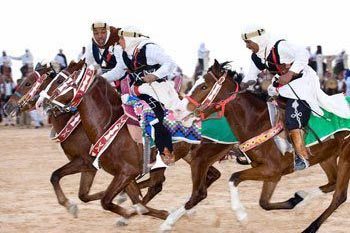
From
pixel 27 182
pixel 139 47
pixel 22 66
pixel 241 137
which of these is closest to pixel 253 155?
pixel 241 137

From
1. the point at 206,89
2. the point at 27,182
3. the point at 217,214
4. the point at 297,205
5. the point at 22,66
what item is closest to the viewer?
the point at 206,89

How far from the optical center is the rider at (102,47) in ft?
35.8

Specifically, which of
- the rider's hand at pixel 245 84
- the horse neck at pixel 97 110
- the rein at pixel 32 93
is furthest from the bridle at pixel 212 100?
the rein at pixel 32 93

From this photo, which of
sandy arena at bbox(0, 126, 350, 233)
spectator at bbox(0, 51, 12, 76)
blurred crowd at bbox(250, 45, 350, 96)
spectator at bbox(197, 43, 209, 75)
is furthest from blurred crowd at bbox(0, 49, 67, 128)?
sandy arena at bbox(0, 126, 350, 233)

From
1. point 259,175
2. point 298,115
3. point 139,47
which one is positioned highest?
point 139,47

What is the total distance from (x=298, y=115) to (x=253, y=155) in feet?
2.40

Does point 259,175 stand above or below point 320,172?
above

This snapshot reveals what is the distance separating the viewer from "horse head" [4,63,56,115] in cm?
1129

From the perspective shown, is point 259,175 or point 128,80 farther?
point 128,80

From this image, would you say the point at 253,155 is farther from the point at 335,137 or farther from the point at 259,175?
the point at 335,137

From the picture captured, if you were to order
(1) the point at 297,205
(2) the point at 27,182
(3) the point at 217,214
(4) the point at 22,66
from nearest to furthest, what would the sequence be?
1. (1) the point at 297,205
2. (3) the point at 217,214
3. (2) the point at 27,182
4. (4) the point at 22,66

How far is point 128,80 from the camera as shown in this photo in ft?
36.5

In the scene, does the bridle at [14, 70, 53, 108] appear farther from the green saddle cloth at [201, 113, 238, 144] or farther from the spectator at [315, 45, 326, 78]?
the spectator at [315, 45, 326, 78]

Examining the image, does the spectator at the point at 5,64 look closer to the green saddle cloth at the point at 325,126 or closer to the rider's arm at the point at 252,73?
the rider's arm at the point at 252,73
